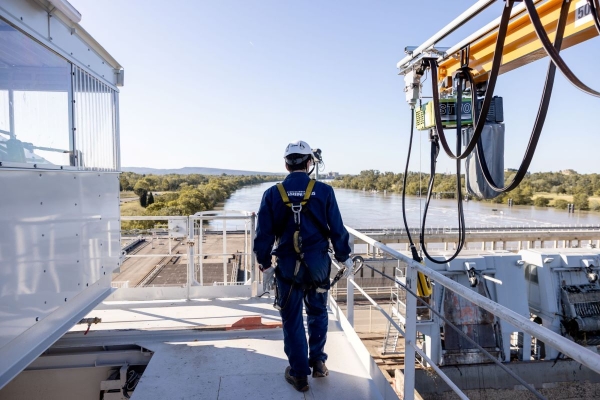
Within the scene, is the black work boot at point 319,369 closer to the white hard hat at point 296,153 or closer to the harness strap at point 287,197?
the harness strap at point 287,197

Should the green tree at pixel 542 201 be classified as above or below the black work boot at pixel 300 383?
below

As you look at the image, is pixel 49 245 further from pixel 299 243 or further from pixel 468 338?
pixel 468 338

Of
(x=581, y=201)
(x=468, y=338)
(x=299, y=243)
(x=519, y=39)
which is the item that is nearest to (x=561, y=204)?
(x=581, y=201)

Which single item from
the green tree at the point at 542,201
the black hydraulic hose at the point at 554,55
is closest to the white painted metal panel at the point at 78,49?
the black hydraulic hose at the point at 554,55

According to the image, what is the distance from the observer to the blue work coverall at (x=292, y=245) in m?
2.35

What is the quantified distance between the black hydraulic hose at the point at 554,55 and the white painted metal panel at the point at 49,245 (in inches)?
94.8

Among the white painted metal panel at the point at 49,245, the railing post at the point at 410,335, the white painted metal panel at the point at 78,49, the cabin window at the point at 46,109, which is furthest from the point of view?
the white painted metal panel at the point at 78,49

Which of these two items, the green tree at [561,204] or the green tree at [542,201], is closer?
the green tree at [561,204]

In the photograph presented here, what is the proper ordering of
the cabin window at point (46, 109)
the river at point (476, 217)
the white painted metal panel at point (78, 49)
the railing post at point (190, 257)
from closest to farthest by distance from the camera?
the cabin window at point (46, 109) → the white painted metal panel at point (78, 49) → the railing post at point (190, 257) → the river at point (476, 217)

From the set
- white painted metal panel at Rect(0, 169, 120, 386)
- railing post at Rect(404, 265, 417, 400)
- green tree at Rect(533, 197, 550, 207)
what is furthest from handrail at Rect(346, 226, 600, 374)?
green tree at Rect(533, 197, 550, 207)

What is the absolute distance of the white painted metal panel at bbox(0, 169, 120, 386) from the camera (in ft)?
6.03

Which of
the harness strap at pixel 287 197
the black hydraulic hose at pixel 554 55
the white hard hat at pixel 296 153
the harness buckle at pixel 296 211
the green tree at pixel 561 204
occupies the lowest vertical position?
the green tree at pixel 561 204

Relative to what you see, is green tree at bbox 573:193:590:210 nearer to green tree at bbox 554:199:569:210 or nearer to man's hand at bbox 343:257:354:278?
green tree at bbox 554:199:569:210

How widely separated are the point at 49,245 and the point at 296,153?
1.59m
